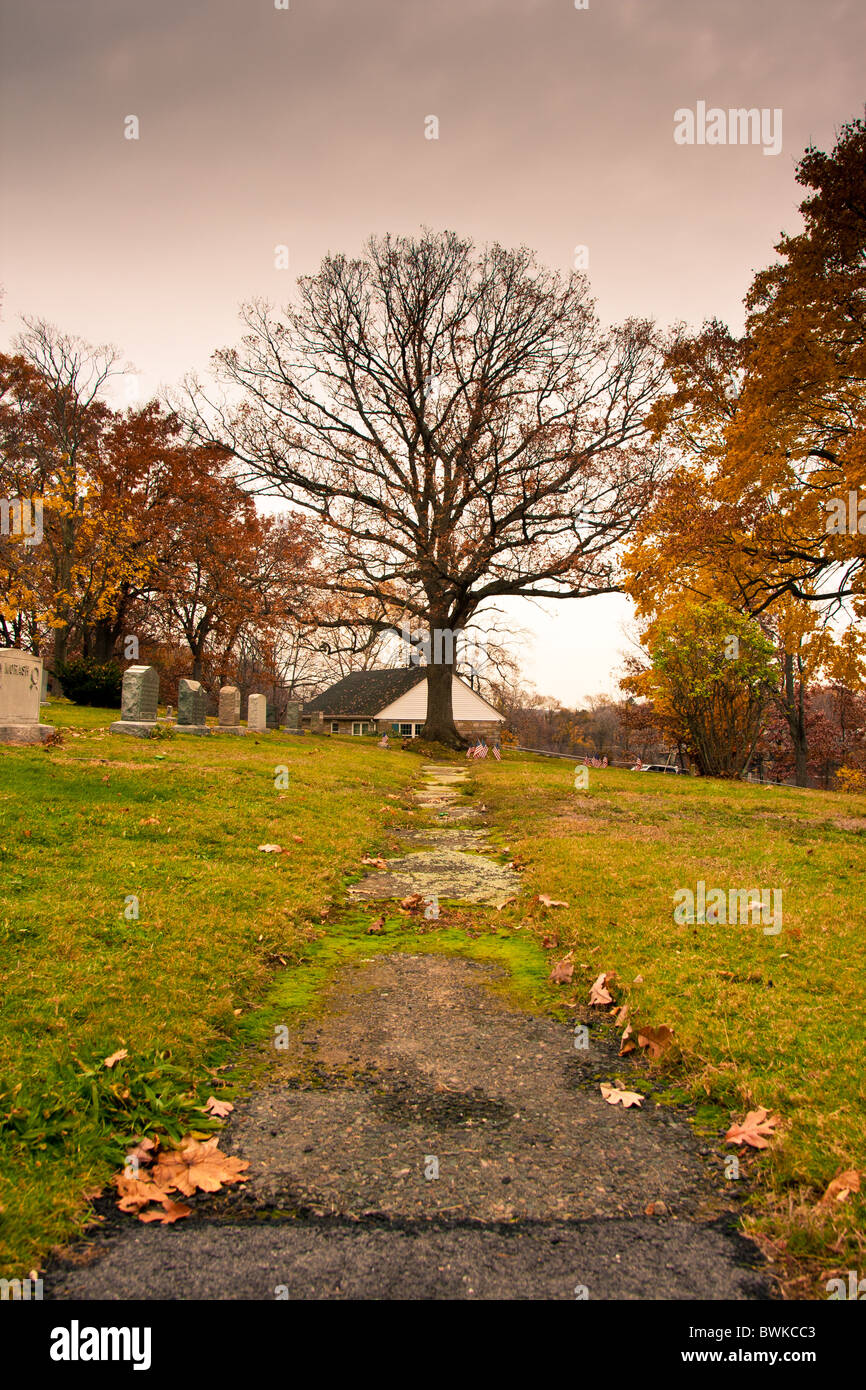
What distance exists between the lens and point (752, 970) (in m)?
4.30

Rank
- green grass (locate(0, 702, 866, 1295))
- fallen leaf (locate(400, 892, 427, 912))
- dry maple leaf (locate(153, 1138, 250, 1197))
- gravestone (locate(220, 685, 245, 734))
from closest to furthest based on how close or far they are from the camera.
Result: dry maple leaf (locate(153, 1138, 250, 1197)) → green grass (locate(0, 702, 866, 1295)) → fallen leaf (locate(400, 892, 427, 912)) → gravestone (locate(220, 685, 245, 734))

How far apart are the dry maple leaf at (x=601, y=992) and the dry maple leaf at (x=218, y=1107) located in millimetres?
2073

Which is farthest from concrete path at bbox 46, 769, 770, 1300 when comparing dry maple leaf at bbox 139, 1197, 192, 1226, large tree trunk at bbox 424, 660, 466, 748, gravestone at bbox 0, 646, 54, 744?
large tree trunk at bbox 424, 660, 466, 748

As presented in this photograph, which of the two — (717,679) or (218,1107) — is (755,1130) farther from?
(717,679)

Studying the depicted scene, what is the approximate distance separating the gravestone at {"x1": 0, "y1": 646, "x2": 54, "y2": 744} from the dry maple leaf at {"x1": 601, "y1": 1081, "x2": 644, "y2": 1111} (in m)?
11.3

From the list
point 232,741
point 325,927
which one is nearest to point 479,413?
point 232,741

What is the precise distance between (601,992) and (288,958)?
6.66 ft

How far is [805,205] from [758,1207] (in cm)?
1320

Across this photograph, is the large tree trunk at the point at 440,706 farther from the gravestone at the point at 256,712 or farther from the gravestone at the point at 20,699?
the gravestone at the point at 20,699

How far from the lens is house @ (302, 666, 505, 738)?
5234 cm

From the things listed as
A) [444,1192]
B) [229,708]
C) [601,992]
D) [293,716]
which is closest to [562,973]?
[601,992]

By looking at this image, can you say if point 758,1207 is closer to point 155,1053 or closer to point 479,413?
point 155,1053

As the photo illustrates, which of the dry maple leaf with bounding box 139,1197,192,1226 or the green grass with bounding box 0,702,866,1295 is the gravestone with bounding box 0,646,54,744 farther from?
the dry maple leaf with bounding box 139,1197,192,1226
